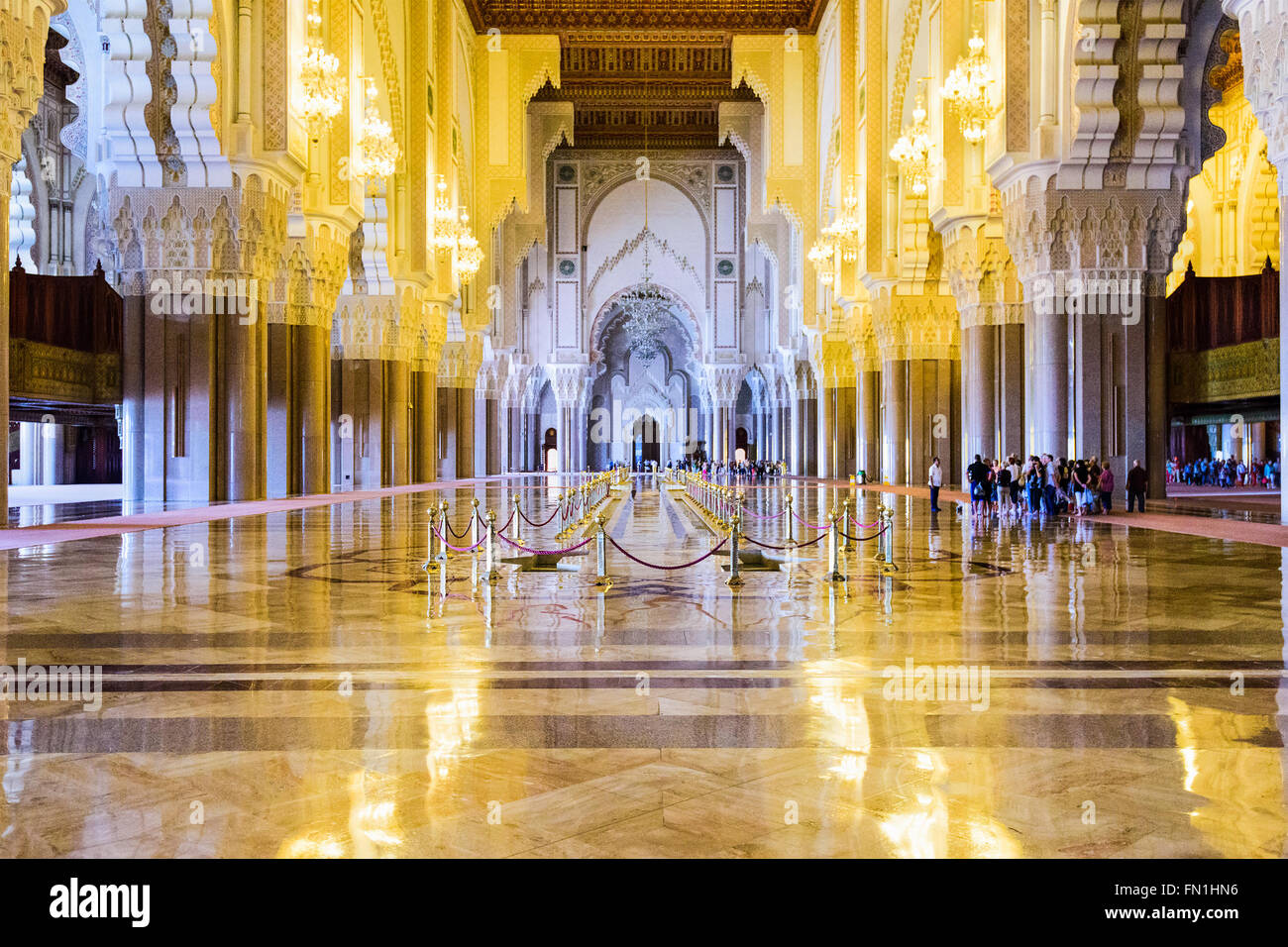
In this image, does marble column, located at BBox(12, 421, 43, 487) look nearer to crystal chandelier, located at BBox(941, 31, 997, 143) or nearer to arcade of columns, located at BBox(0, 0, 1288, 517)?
arcade of columns, located at BBox(0, 0, 1288, 517)

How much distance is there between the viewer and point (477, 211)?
26.9 m

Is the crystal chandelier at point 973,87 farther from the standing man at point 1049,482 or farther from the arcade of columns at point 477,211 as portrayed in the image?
the standing man at point 1049,482

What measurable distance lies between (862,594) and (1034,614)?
1.00 m

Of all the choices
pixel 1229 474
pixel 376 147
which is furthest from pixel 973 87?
pixel 1229 474

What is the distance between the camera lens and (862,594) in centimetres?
576

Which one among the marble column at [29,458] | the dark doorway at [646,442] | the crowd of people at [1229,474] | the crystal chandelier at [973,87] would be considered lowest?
the crowd of people at [1229,474]

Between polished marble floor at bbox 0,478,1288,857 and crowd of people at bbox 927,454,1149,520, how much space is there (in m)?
5.67

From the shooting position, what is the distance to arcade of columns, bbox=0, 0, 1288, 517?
482 inches

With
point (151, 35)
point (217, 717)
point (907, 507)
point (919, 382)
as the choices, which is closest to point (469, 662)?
point (217, 717)

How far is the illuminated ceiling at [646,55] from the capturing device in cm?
2578

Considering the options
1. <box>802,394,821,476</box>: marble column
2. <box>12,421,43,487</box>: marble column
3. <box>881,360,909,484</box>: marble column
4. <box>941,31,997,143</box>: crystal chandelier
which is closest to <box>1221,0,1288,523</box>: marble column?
<box>941,31,997,143</box>: crystal chandelier

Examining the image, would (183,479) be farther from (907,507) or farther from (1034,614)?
(1034,614)

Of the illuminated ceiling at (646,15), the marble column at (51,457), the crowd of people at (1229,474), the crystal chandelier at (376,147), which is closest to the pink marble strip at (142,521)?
the crystal chandelier at (376,147)

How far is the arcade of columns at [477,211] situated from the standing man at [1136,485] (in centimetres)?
67
